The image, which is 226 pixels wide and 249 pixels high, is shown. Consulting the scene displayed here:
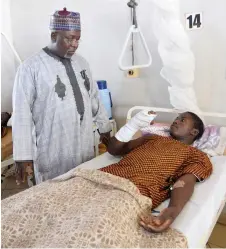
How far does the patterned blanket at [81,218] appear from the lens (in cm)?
111

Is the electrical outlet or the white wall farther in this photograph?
the electrical outlet

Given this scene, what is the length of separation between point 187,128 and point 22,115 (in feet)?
3.13

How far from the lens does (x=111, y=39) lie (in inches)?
105

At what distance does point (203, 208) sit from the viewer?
1.46 meters

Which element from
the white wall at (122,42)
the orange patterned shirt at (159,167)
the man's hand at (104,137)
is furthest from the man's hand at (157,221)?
the white wall at (122,42)

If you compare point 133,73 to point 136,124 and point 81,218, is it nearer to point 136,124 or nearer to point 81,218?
point 136,124

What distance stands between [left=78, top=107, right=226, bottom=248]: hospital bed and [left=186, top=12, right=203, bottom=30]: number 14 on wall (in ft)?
3.07

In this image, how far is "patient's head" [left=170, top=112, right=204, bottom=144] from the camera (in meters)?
1.90

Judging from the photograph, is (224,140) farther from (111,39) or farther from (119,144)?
(111,39)

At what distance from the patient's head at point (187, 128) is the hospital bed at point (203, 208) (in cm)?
18

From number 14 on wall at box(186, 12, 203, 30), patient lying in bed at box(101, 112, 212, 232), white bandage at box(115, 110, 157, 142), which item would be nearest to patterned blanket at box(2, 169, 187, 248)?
patient lying in bed at box(101, 112, 212, 232)

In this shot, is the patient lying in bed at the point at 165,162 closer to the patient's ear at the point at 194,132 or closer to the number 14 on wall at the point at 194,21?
the patient's ear at the point at 194,132

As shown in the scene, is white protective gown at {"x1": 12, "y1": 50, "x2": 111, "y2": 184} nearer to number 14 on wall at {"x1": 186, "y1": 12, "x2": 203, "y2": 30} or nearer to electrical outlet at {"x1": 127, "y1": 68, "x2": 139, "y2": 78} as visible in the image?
electrical outlet at {"x1": 127, "y1": 68, "x2": 139, "y2": 78}

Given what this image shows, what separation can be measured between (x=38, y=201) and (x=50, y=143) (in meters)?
0.73
